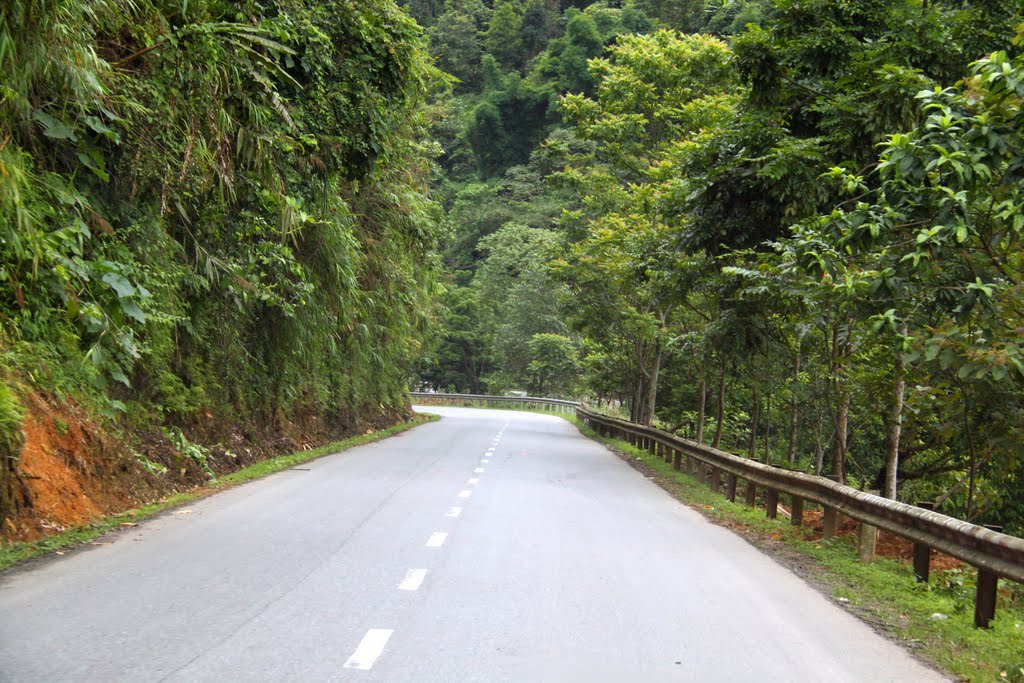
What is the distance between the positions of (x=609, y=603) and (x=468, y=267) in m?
70.3

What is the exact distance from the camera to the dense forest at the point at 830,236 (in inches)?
323

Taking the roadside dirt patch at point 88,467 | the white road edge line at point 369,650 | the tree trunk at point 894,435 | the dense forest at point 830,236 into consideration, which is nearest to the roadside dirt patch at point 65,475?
the roadside dirt patch at point 88,467

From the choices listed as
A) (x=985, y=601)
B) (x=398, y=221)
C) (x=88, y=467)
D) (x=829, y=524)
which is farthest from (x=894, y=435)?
(x=398, y=221)

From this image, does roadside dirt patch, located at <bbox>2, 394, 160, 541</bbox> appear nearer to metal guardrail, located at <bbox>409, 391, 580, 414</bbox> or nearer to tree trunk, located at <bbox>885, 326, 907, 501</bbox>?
tree trunk, located at <bbox>885, 326, 907, 501</bbox>

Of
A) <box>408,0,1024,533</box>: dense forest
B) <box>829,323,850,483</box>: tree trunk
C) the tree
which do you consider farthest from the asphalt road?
the tree

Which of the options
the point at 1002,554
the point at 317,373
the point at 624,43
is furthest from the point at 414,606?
the point at 624,43

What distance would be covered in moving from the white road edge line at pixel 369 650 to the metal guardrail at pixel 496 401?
180 ft

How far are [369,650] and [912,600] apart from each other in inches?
199

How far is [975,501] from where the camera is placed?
13.9 meters

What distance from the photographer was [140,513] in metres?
10.6

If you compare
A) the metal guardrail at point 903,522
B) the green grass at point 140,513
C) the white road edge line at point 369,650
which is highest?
the metal guardrail at point 903,522

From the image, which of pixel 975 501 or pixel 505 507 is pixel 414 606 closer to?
pixel 505 507

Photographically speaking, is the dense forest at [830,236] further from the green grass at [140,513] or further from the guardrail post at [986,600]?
the green grass at [140,513]

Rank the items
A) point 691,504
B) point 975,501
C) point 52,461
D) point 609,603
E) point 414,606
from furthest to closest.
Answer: point 691,504 < point 975,501 < point 52,461 < point 609,603 < point 414,606
